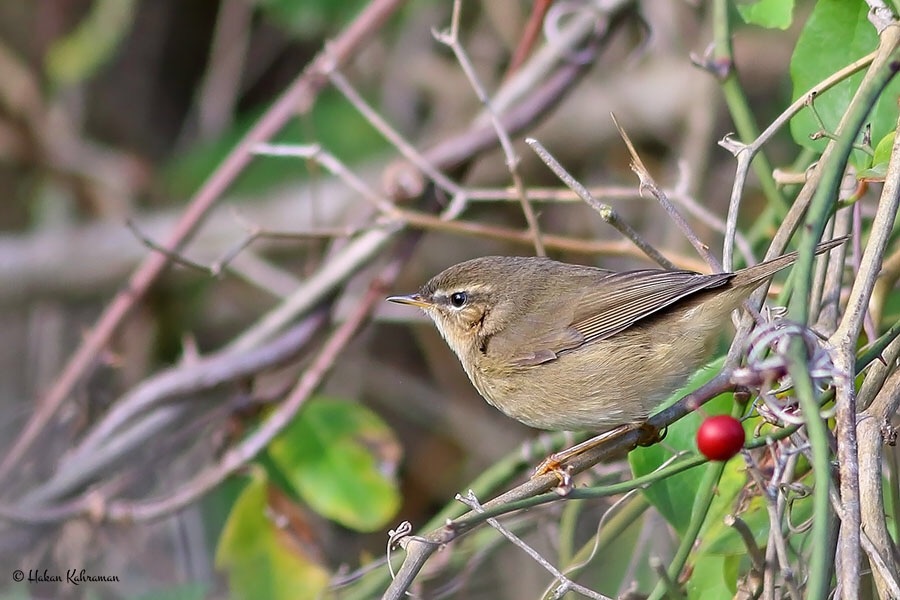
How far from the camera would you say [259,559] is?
3.72 metres

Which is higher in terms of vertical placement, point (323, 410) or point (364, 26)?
point (364, 26)

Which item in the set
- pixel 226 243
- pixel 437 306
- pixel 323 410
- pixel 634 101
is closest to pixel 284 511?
pixel 323 410

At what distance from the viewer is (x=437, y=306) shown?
356cm

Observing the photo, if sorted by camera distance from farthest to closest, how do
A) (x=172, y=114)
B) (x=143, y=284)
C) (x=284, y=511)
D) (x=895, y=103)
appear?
(x=172, y=114) < (x=143, y=284) < (x=284, y=511) < (x=895, y=103)

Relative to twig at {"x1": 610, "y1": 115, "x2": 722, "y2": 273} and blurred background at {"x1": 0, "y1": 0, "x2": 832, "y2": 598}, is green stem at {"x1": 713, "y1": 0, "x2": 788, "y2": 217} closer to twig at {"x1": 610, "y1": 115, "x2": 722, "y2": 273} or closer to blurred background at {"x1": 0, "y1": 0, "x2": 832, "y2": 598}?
twig at {"x1": 610, "y1": 115, "x2": 722, "y2": 273}

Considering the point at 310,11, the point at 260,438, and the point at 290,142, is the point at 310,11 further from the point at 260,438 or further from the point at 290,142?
the point at 260,438

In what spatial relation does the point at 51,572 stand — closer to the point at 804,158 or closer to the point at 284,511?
the point at 284,511

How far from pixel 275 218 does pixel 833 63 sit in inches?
152

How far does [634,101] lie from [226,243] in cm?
235

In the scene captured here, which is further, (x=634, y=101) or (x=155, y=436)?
(x=634, y=101)

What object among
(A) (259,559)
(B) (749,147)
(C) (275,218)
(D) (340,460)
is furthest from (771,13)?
(C) (275,218)

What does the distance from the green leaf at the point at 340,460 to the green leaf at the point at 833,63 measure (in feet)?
6.67

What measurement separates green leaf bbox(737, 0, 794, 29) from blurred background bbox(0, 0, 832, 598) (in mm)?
1476

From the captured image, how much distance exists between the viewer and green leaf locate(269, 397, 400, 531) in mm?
3904
